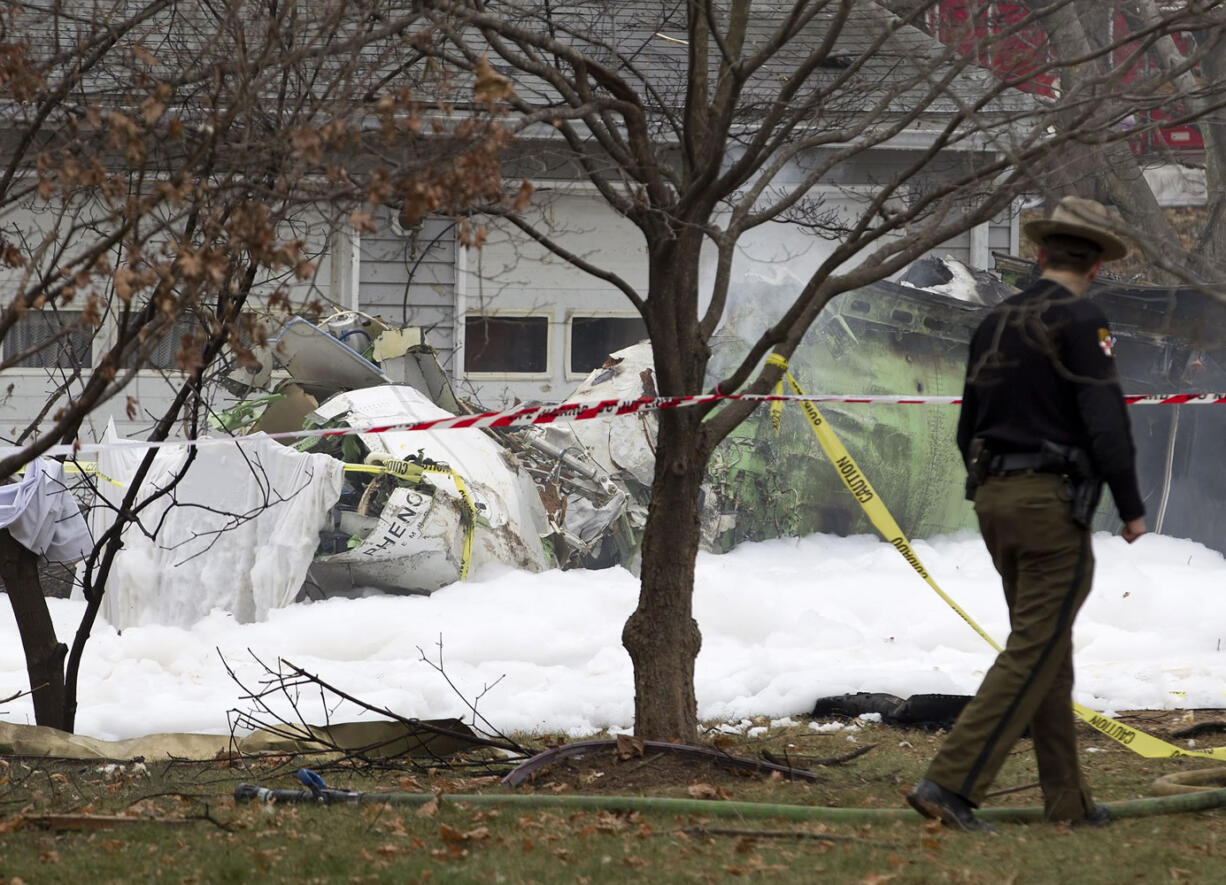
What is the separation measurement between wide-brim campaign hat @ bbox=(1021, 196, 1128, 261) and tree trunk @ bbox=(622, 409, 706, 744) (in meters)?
1.71

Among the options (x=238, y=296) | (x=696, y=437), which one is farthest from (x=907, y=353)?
(x=238, y=296)

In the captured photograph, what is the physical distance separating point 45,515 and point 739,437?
6.34 metres

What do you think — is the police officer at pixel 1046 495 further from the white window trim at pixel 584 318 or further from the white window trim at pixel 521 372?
the white window trim at pixel 584 318

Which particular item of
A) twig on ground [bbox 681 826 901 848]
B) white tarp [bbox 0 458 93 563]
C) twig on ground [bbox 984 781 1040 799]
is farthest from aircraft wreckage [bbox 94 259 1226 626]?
twig on ground [bbox 681 826 901 848]

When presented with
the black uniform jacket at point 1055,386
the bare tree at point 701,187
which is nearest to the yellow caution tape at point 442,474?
the bare tree at point 701,187

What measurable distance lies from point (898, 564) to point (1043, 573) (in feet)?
22.3

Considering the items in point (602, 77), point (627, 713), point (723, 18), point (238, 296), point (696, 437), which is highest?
point (723, 18)

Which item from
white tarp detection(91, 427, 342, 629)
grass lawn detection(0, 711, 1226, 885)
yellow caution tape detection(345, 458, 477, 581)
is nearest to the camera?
grass lawn detection(0, 711, 1226, 885)

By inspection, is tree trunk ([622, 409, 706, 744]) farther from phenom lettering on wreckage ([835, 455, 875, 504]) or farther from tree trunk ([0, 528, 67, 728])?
tree trunk ([0, 528, 67, 728])

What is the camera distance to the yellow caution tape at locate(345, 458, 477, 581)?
10148 mm

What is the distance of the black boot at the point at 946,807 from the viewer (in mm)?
4227

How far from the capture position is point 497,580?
32.7 ft

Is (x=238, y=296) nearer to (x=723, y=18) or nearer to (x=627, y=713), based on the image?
(x=627, y=713)

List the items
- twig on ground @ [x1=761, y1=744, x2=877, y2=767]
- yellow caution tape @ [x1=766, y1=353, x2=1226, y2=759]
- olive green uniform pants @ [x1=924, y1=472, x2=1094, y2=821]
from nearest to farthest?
olive green uniform pants @ [x1=924, y1=472, x2=1094, y2=821]
yellow caution tape @ [x1=766, y1=353, x2=1226, y2=759]
twig on ground @ [x1=761, y1=744, x2=877, y2=767]
